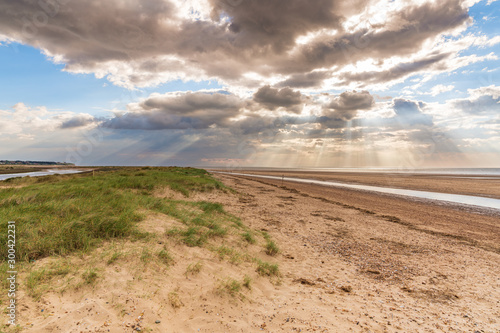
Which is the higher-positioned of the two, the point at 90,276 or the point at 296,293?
the point at 90,276

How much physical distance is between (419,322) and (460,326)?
2.60 ft

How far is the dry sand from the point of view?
4.09 m

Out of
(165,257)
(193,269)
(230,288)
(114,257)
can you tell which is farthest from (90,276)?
(230,288)

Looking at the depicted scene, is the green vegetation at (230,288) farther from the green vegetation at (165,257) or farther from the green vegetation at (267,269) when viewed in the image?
the green vegetation at (165,257)

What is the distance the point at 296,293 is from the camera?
18.9ft

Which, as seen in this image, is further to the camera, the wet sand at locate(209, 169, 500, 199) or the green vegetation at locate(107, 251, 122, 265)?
the wet sand at locate(209, 169, 500, 199)

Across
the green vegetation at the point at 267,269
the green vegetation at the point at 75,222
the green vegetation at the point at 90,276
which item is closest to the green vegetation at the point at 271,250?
the green vegetation at the point at 267,269

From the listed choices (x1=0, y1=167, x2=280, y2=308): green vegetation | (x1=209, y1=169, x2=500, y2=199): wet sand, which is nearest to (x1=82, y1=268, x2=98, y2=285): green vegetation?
(x1=0, y1=167, x2=280, y2=308): green vegetation

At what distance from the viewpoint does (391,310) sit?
16.7 feet

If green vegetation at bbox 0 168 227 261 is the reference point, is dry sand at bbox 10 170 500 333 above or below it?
below

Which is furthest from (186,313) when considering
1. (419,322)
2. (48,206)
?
(48,206)

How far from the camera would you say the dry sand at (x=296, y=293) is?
161 inches

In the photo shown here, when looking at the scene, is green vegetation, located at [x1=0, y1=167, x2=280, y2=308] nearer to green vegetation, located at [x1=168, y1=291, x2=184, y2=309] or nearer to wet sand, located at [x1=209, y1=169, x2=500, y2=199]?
green vegetation, located at [x1=168, y1=291, x2=184, y2=309]

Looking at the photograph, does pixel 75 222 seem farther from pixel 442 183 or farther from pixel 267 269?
pixel 442 183
